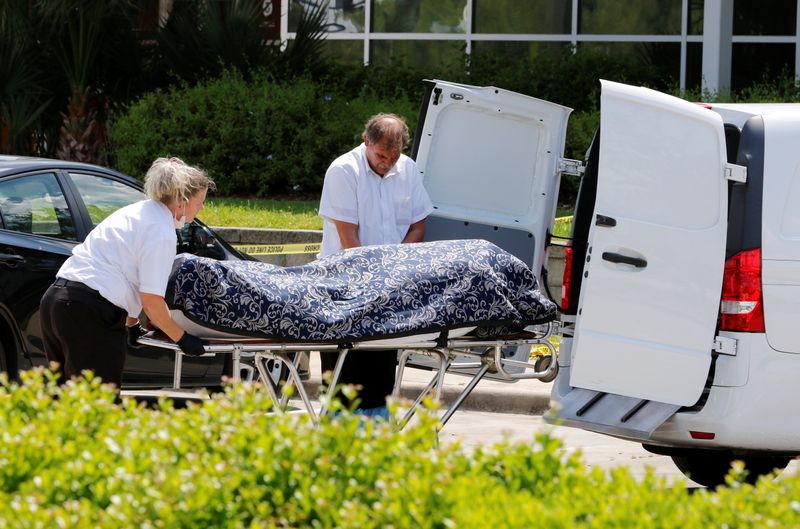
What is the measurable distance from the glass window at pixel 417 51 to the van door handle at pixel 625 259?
13.0m

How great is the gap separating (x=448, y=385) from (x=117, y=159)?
7.78 meters

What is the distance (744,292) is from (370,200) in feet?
6.88

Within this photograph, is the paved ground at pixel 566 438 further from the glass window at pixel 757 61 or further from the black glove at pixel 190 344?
the glass window at pixel 757 61

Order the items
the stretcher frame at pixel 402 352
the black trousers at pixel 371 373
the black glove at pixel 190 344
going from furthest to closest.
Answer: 1. the black trousers at pixel 371 373
2. the stretcher frame at pixel 402 352
3. the black glove at pixel 190 344

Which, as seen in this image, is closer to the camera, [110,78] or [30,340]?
[30,340]

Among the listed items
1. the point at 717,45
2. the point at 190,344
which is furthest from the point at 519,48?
the point at 190,344

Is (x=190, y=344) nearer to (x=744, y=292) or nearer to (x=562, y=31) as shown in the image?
(x=744, y=292)

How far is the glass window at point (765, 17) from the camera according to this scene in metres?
18.2

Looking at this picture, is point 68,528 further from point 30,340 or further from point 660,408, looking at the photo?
point 30,340

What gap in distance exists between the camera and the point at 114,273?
5.91 meters

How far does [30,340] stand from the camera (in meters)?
7.35

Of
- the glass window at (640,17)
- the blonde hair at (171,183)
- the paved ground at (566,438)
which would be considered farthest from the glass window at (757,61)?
the blonde hair at (171,183)

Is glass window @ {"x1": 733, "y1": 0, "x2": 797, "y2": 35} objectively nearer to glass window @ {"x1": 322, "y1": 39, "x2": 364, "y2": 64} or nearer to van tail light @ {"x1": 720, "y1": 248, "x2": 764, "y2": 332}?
glass window @ {"x1": 322, "y1": 39, "x2": 364, "y2": 64}

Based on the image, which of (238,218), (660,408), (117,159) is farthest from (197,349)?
(117,159)
